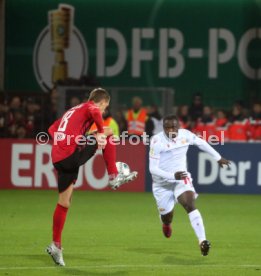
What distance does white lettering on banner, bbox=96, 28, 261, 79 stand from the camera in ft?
92.6

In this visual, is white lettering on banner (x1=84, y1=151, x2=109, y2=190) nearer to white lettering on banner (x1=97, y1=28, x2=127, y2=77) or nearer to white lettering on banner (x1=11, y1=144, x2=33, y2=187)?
white lettering on banner (x1=11, y1=144, x2=33, y2=187)

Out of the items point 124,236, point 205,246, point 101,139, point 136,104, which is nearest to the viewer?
point 101,139

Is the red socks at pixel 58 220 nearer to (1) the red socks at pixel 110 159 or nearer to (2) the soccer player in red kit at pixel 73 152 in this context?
(2) the soccer player in red kit at pixel 73 152

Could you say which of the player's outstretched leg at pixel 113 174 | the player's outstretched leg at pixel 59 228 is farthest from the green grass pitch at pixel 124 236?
the player's outstretched leg at pixel 113 174

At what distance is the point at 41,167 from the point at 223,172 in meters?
3.59

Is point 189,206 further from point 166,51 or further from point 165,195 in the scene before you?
point 166,51

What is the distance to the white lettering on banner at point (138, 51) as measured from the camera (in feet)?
93.2

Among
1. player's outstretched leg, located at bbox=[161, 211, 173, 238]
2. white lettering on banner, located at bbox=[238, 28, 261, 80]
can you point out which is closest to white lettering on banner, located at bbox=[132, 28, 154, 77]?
white lettering on banner, located at bbox=[238, 28, 261, 80]

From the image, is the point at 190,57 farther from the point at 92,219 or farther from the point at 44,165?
the point at 92,219

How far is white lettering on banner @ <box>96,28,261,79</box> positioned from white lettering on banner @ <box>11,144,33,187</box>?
772cm

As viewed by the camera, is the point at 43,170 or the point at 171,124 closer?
the point at 171,124

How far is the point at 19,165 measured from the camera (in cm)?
2105

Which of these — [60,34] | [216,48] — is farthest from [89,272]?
[216,48]

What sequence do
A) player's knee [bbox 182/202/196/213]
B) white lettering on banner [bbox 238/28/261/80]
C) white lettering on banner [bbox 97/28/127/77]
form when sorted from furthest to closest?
white lettering on banner [bbox 97/28/127/77] → white lettering on banner [bbox 238/28/261/80] → player's knee [bbox 182/202/196/213]
